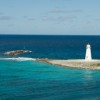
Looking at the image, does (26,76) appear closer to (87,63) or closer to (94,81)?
(94,81)

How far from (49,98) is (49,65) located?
3054 centimetres

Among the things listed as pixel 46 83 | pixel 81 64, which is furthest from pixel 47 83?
pixel 81 64

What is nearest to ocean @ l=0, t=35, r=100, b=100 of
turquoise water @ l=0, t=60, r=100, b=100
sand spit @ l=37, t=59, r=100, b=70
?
turquoise water @ l=0, t=60, r=100, b=100

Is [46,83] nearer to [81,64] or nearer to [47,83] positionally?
[47,83]

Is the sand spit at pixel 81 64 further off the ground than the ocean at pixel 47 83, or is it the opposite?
the sand spit at pixel 81 64

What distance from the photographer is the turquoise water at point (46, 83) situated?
4431 cm

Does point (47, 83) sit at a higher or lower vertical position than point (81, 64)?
lower

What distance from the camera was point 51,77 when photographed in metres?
58.1

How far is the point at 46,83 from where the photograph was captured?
2064 inches

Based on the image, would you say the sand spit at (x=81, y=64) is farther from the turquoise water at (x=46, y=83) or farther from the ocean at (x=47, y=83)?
the turquoise water at (x=46, y=83)

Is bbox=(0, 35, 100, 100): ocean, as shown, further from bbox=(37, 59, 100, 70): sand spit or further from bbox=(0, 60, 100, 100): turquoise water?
bbox=(37, 59, 100, 70): sand spit

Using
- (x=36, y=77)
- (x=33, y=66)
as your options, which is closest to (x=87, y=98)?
(x=36, y=77)

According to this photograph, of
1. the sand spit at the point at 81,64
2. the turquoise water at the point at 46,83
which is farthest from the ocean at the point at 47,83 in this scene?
the sand spit at the point at 81,64

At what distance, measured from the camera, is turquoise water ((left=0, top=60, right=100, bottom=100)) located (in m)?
44.3
